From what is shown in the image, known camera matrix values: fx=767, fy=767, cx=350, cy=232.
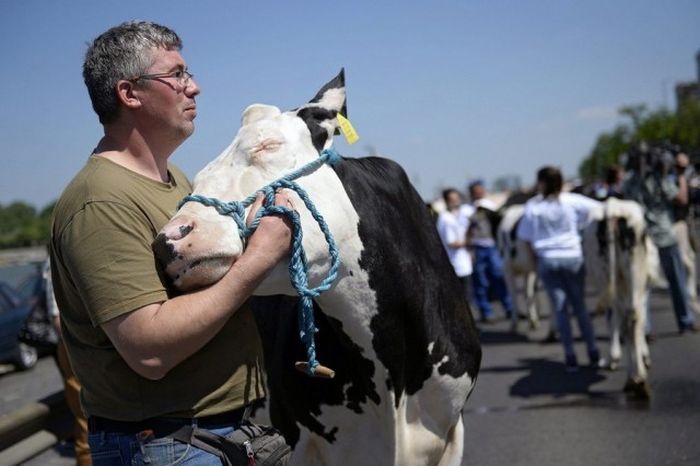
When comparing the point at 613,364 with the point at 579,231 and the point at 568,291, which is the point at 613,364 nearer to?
the point at 568,291

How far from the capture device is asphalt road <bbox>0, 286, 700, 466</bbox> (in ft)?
17.6

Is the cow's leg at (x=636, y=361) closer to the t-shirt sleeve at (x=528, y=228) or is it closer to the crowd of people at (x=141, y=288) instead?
the t-shirt sleeve at (x=528, y=228)

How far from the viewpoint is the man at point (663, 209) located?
9320 millimetres

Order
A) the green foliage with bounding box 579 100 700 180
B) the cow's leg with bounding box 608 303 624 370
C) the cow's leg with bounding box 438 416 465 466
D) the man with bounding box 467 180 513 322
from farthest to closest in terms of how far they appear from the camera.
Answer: the green foliage with bounding box 579 100 700 180
the man with bounding box 467 180 513 322
the cow's leg with bounding box 608 303 624 370
the cow's leg with bounding box 438 416 465 466

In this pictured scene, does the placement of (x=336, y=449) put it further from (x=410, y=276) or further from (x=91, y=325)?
(x=91, y=325)

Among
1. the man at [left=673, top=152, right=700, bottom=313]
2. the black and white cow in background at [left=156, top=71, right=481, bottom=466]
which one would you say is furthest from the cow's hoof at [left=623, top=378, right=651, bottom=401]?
the black and white cow in background at [left=156, top=71, right=481, bottom=466]

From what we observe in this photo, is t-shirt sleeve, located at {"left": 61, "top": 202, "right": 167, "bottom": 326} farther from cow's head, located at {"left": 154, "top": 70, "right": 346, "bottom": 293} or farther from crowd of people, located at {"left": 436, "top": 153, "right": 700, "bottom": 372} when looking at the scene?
crowd of people, located at {"left": 436, "top": 153, "right": 700, "bottom": 372}

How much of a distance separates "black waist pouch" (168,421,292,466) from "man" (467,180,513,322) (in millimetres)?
10448

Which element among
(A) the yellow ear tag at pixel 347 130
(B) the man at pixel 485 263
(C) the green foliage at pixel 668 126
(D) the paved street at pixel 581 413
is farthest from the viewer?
(C) the green foliage at pixel 668 126

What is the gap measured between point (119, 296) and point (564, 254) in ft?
22.9

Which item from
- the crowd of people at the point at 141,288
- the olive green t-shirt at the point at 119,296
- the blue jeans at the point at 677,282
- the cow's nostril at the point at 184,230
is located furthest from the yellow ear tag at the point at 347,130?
the blue jeans at the point at 677,282

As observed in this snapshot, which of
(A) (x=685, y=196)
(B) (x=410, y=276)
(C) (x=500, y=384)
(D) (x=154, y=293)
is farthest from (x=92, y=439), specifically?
(A) (x=685, y=196)

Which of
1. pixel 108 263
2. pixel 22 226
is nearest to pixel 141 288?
pixel 108 263

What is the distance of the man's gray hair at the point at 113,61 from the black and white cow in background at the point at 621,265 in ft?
20.0
